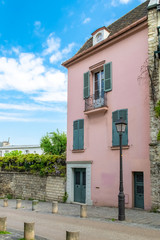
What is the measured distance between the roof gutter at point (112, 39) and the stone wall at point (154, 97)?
1.82ft

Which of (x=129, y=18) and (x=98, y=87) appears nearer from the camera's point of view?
(x=129, y=18)

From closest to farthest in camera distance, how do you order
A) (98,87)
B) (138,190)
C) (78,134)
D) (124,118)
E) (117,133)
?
(138,190) < (124,118) < (117,133) < (98,87) < (78,134)

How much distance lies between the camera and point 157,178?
1153 centimetres

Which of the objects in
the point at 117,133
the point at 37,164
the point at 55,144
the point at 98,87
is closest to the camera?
the point at 117,133

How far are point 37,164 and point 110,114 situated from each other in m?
7.77

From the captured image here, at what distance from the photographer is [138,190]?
1267cm

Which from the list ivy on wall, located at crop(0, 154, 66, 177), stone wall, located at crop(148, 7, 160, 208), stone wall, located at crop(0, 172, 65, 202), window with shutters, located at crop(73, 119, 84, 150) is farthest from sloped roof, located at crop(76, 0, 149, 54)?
stone wall, located at crop(0, 172, 65, 202)

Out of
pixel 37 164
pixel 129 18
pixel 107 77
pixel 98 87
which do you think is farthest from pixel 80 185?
pixel 129 18

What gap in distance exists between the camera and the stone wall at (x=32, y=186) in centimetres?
1742

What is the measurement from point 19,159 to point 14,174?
4.27 feet

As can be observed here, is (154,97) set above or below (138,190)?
above

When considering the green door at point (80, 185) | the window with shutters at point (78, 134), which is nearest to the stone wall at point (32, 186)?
the green door at point (80, 185)

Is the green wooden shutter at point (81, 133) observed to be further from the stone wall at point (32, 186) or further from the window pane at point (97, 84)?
the stone wall at point (32, 186)

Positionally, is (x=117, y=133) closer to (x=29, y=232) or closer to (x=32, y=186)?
(x=29, y=232)
